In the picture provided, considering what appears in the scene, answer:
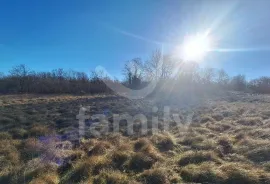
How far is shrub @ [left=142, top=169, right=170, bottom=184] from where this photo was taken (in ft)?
17.1

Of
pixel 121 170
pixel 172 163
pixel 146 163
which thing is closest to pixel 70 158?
pixel 121 170

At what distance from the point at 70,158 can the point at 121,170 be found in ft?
4.89

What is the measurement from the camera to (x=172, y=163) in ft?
20.6

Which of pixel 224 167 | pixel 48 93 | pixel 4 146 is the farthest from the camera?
pixel 48 93

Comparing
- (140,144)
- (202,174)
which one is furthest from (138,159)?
(202,174)

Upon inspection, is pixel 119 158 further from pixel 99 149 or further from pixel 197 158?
pixel 197 158

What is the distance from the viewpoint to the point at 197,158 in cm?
636

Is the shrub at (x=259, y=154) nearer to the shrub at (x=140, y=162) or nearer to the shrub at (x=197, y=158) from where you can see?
the shrub at (x=197, y=158)

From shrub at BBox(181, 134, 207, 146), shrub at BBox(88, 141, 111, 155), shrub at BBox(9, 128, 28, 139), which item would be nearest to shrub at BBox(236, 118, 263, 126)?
shrub at BBox(181, 134, 207, 146)

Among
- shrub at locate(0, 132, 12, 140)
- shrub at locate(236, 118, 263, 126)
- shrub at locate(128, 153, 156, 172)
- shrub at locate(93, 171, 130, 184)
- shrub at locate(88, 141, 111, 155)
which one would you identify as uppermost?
shrub at locate(236, 118, 263, 126)

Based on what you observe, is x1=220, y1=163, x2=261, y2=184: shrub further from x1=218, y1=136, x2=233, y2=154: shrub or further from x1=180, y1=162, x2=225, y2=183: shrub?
x1=218, y1=136, x2=233, y2=154: shrub

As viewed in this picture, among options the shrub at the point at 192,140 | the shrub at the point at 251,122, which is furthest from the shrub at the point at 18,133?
the shrub at the point at 251,122

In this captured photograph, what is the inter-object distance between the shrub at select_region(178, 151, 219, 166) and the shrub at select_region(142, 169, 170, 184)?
0.95 m

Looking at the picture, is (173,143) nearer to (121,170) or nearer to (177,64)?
(121,170)
